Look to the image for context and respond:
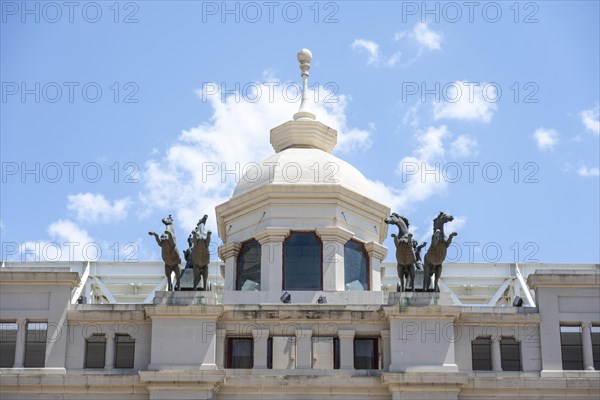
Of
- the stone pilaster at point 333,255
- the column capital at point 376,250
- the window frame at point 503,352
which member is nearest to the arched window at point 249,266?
the stone pilaster at point 333,255

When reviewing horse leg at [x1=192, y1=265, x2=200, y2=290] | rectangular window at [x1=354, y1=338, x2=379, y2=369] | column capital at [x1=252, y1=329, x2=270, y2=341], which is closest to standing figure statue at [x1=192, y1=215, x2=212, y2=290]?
horse leg at [x1=192, y1=265, x2=200, y2=290]

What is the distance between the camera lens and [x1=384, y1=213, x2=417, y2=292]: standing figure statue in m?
56.2

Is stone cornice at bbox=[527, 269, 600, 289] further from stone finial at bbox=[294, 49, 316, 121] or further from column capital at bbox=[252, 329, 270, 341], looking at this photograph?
stone finial at bbox=[294, 49, 316, 121]

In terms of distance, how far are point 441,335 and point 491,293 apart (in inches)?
878

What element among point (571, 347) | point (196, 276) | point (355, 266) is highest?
point (355, 266)

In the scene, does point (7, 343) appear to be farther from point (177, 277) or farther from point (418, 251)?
point (418, 251)

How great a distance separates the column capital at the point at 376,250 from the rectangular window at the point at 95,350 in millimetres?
12280

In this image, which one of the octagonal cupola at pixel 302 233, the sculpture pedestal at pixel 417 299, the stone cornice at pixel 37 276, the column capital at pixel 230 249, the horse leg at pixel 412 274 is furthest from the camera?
the column capital at pixel 230 249

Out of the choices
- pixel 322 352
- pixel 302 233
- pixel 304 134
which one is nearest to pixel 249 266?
pixel 302 233

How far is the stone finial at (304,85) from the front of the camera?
219 feet

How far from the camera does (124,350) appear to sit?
55750mm

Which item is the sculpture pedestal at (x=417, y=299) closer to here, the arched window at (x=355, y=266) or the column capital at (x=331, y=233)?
the arched window at (x=355, y=266)

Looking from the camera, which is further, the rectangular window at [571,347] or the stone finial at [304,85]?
the stone finial at [304,85]

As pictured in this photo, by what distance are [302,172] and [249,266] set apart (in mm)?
4522
